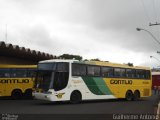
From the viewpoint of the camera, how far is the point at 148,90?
38.2 meters

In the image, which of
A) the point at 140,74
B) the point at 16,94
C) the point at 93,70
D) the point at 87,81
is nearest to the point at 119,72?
the point at 140,74

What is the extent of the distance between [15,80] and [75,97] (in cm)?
768

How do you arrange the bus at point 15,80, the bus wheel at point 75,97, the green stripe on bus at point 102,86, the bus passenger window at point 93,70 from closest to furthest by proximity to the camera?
1. the bus wheel at point 75,97
2. the bus passenger window at point 93,70
3. the green stripe on bus at point 102,86
4. the bus at point 15,80

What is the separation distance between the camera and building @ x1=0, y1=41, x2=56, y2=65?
40.1 metres

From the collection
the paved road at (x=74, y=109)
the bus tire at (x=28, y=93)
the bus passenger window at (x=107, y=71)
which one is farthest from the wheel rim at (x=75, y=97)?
the bus tire at (x=28, y=93)

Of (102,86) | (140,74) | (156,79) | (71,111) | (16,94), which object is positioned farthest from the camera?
(156,79)

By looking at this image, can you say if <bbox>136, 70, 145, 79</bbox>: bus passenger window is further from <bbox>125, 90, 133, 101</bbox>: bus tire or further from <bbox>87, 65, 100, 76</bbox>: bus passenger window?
<bbox>87, 65, 100, 76</bbox>: bus passenger window

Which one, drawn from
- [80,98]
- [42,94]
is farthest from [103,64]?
[42,94]

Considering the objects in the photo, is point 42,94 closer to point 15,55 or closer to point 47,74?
point 47,74

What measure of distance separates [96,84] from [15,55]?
1500cm

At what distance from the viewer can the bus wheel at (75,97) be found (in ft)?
98.2

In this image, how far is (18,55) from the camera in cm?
4522

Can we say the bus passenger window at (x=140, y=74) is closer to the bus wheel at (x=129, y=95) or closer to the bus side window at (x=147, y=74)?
the bus side window at (x=147, y=74)

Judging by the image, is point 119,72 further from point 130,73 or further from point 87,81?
point 87,81
